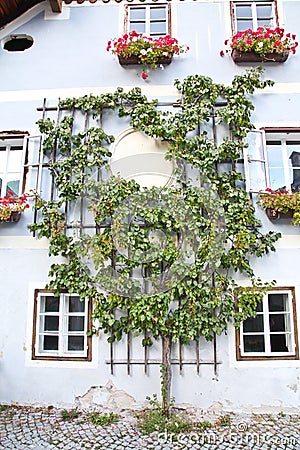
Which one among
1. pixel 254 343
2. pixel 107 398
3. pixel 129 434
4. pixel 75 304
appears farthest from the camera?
→ pixel 75 304

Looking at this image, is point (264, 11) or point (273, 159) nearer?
point (273, 159)

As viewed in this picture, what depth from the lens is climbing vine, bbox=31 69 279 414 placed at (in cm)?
479

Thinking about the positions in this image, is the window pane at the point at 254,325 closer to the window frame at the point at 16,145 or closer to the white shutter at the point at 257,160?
the white shutter at the point at 257,160

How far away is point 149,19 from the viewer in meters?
5.92

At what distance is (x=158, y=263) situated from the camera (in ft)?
16.1

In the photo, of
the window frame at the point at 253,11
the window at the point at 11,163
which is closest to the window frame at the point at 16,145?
the window at the point at 11,163

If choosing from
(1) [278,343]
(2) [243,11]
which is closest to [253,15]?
(2) [243,11]

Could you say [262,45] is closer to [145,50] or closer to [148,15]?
[145,50]

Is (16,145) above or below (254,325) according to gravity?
above

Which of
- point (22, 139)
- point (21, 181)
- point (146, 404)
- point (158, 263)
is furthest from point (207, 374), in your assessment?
point (22, 139)

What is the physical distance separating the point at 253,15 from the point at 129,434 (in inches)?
239

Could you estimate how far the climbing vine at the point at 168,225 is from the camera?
479cm

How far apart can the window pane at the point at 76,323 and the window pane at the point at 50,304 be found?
0.84 ft

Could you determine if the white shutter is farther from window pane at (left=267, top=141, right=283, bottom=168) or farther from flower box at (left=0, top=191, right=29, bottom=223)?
flower box at (left=0, top=191, right=29, bottom=223)
